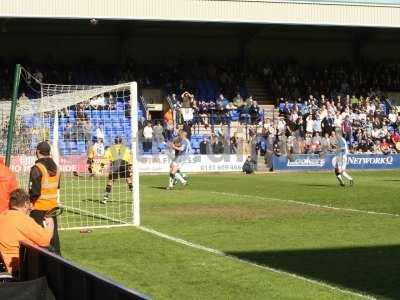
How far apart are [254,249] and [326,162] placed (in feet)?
99.5

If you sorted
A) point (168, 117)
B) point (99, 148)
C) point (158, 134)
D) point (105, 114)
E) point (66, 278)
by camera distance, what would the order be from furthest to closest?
point (168, 117)
point (158, 134)
point (105, 114)
point (99, 148)
point (66, 278)

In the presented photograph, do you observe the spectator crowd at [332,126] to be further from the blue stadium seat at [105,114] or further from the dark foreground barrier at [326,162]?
the blue stadium seat at [105,114]

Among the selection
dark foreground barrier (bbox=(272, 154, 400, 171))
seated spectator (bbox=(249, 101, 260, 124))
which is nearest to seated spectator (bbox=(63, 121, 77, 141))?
dark foreground barrier (bbox=(272, 154, 400, 171))

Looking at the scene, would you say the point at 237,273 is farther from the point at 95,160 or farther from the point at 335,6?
the point at 335,6

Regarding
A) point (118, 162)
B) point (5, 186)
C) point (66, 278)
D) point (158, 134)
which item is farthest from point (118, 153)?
point (158, 134)

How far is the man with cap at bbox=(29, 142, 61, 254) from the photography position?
11.0 metres

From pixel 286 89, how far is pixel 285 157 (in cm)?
896

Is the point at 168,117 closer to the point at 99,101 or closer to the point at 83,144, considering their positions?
the point at 99,101

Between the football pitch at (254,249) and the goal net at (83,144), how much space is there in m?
1.01

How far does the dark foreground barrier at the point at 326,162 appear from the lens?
42.2m

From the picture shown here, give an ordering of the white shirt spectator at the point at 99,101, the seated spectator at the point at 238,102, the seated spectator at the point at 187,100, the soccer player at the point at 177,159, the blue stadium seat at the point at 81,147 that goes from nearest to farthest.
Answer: the soccer player at the point at 177,159 < the blue stadium seat at the point at 81,147 < the white shirt spectator at the point at 99,101 < the seated spectator at the point at 187,100 < the seated spectator at the point at 238,102

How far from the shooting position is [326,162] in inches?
1677

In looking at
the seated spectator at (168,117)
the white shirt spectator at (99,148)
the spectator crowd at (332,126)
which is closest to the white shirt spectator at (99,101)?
the white shirt spectator at (99,148)

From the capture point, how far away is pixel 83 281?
5629 mm
